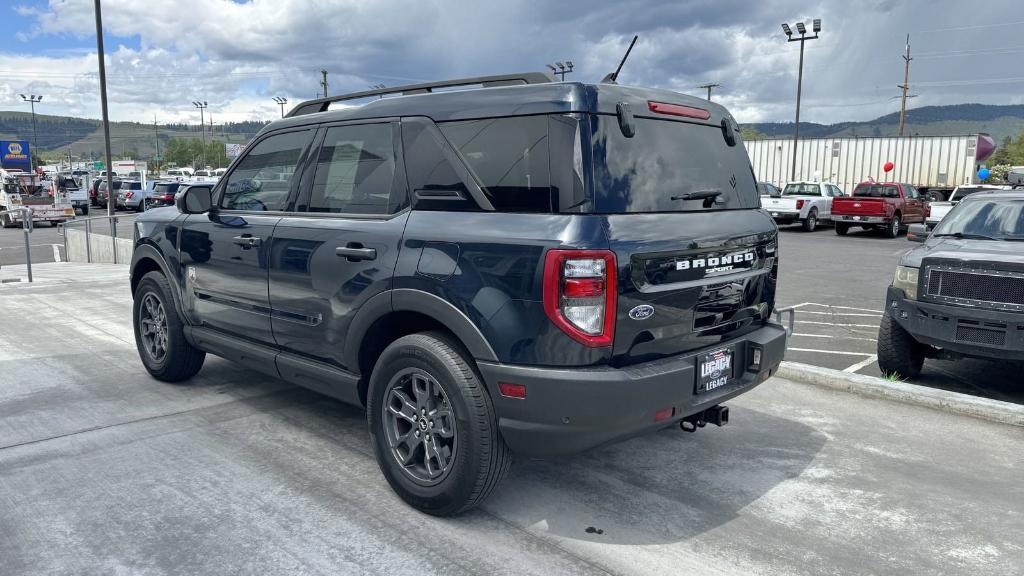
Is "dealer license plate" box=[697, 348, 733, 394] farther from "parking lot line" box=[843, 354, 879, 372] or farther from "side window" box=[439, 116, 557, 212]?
"parking lot line" box=[843, 354, 879, 372]

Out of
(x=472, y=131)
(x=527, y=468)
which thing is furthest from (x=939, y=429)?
(x=472, y=131)

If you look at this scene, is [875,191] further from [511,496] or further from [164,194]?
[164,194]

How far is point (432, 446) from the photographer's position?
3562 mm

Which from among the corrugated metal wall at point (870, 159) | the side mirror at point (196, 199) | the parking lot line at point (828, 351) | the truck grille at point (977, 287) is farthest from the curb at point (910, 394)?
the corrugated metal wall at point (870, 159)

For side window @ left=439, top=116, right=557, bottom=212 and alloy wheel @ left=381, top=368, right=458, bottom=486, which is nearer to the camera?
side window @ left=439, top=116, right=557, bottom=212

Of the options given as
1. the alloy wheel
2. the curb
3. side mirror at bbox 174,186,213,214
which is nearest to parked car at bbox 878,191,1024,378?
the curb

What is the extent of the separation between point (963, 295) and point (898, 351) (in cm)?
75

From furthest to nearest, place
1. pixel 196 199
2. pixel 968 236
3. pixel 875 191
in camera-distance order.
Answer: pixel 875 191 → pixel 968 236 → pixel 196 199

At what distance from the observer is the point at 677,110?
3695mm

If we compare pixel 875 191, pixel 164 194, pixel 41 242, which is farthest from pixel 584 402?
pixel 164 194

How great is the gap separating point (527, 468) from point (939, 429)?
112 inches

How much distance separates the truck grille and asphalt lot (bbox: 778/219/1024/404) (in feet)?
3.08

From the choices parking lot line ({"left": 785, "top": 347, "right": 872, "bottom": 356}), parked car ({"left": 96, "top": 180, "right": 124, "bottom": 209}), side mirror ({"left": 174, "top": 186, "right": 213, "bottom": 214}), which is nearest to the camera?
side mirror ({"left": 174, "top": 186, "right": 213, "bottom": 214})

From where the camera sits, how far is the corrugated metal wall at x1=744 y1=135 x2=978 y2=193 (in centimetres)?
3559
